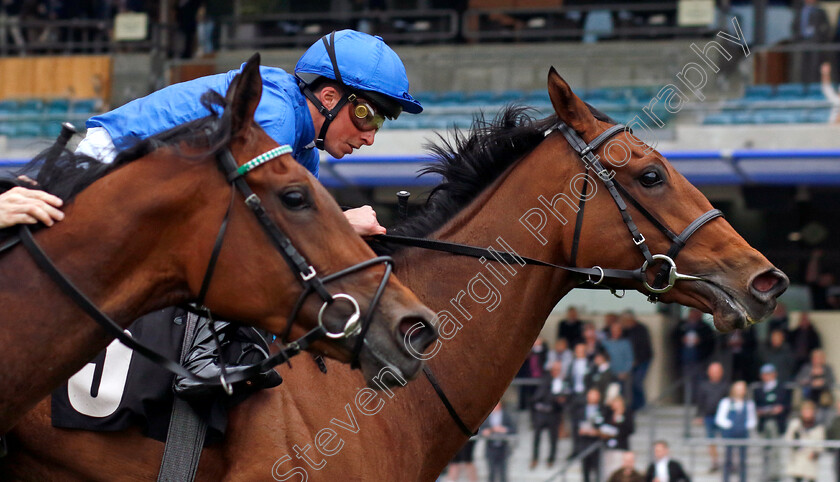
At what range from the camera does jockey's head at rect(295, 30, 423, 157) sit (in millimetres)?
3750

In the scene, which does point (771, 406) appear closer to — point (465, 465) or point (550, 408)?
point (550, 408)

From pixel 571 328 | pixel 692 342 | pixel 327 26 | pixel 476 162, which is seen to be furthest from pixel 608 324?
pixel 327 26

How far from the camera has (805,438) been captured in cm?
878

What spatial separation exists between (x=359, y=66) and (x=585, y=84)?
10770mm

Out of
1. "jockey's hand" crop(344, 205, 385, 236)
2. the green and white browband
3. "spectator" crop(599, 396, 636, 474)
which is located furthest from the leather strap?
"spectator" crop(599, 396, 636, 474)

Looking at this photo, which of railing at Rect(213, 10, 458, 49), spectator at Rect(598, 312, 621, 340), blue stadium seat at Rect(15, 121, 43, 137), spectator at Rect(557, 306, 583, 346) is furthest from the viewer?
railing at Rect(213, 10, 458, 49)

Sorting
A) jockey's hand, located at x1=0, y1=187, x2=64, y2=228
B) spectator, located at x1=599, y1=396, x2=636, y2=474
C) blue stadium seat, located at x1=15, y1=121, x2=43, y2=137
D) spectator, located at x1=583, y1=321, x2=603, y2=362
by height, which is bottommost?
spectator, located at x1=599, y1=396, x2=636, y2=474

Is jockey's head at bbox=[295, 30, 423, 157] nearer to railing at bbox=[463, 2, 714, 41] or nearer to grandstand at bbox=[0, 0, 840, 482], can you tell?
grandstand at bbox=[0, 0, 840, 482]

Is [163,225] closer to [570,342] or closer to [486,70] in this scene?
[570,342]

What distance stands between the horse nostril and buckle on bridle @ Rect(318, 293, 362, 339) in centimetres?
171

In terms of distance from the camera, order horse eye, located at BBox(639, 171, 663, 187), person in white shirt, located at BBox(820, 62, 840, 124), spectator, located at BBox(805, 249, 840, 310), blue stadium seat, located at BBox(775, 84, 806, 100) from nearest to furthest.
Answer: horse eye, located at BBox(639, 171, 663, 187), spectator, located at BBox(805, 249, 840, 310), person in white shirt, located at BBox(820, 62, 840, 124), blue stadium seat, located at BBox(775, 84, 806, 100)

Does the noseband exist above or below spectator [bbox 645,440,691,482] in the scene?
above

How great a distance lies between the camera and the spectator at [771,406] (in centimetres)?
909

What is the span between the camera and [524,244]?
392 centimetres
